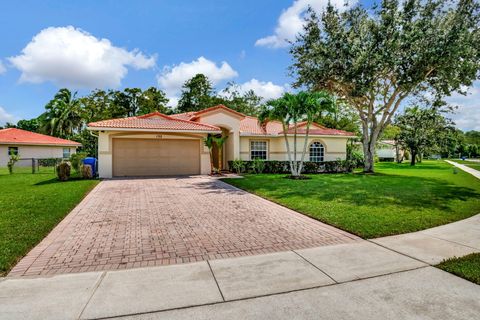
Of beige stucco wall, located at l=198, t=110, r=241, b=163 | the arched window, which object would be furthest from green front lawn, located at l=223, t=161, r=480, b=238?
the arched window

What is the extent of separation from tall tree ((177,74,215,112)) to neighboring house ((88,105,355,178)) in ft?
60.8

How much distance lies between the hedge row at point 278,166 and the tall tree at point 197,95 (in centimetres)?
A: 2168

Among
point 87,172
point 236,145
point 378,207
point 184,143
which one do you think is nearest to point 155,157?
point 184,143

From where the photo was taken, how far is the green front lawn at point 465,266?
3785 mm

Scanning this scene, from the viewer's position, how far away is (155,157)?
1864cm

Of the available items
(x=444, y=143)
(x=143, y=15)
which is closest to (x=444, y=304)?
(x=143, y=15)

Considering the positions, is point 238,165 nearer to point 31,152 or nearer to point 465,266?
point 465,266

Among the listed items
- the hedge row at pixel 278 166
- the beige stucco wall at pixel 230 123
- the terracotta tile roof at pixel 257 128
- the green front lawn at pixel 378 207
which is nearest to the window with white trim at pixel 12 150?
the beige stucco wall at pixel 230 123

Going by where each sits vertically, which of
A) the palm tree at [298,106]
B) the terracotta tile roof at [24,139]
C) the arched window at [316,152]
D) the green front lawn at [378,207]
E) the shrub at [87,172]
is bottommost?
the green front lawn at [378,207]

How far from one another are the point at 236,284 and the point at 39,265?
10.5 ft

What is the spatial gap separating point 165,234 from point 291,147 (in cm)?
1795

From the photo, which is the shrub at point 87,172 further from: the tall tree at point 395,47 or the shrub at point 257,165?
the tall tree at point 395,47

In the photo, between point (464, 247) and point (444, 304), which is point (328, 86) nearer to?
point (464, 247)

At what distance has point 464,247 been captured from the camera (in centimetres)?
500
